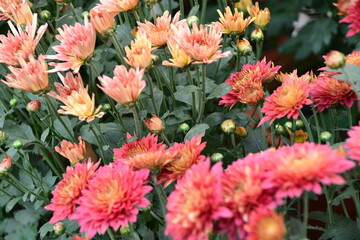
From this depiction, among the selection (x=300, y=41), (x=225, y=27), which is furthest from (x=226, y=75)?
(x=300, y=41)

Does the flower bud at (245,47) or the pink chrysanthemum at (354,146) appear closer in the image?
the pink chrysanthemum at (354,146)

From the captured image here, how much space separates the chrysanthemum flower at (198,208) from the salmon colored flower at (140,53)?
0.82 ft

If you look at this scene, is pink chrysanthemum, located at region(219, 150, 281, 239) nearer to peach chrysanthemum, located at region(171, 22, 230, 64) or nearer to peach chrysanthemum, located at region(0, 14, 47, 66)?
peach chrysanthemum, located at region(171, 22, 230, 64)

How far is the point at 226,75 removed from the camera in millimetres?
1121

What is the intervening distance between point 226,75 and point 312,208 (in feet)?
1.42

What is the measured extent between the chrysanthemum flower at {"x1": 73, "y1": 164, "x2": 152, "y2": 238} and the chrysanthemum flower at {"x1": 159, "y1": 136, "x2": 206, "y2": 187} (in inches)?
1.8

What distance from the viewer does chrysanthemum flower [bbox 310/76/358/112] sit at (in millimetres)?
760

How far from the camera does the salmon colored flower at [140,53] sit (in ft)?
2.41

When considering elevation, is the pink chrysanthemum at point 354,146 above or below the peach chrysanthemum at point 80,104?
below

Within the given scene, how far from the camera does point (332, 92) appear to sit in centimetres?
76

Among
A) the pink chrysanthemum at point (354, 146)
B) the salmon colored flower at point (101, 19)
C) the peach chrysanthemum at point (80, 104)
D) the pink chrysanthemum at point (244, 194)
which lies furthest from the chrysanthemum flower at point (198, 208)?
the salmon colored flower at point (101, 19)

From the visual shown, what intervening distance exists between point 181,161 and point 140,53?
19 centimetres

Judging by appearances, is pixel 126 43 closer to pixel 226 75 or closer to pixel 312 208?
pixel 226 75

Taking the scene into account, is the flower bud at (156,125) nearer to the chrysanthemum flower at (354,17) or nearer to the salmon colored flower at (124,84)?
the salmon colored flower at (124,84)
